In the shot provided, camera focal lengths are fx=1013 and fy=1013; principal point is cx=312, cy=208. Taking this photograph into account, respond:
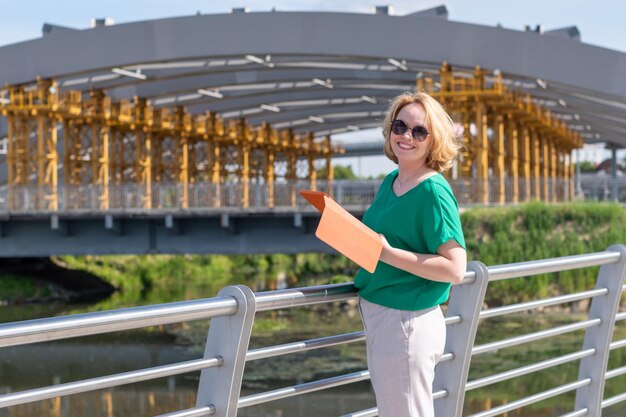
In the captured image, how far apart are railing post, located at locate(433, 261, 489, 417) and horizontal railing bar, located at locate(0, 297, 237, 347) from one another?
1.31 m

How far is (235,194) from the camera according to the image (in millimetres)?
39250

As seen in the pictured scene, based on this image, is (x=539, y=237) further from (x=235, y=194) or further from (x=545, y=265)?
(x=545, y=265)

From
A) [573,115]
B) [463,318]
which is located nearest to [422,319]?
[463,318]

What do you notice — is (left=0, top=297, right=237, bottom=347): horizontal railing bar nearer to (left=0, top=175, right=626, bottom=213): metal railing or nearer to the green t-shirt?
the green t-shirt

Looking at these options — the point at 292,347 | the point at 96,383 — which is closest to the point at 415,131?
the point at 292,347

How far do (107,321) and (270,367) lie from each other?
2097cm

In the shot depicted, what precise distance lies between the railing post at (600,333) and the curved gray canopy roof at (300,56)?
1033 inches

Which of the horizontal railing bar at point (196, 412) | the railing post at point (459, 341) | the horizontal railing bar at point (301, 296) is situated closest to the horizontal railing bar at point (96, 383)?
the horizontal railing bar at point (196, 412)

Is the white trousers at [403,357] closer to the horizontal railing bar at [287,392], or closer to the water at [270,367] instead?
the horizontal railing bar at [287,392]

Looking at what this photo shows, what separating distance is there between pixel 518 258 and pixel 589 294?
23.0 metres

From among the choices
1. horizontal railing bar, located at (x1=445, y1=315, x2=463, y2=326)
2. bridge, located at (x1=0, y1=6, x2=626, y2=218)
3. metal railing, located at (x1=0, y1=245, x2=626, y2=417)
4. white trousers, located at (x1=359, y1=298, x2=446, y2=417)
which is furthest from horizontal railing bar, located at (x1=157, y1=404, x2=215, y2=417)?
bridge, located at (x1=0, y1=6, x2=626, y2=218)

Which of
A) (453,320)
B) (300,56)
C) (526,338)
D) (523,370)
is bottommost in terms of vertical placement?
(523,370)

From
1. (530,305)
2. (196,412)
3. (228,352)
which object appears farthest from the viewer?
(530,305)

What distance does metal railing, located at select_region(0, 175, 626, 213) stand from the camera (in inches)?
1320
